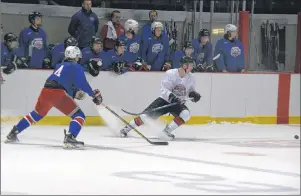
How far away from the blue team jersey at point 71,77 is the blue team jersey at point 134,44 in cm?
222

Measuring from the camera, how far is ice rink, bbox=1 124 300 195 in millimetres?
3572

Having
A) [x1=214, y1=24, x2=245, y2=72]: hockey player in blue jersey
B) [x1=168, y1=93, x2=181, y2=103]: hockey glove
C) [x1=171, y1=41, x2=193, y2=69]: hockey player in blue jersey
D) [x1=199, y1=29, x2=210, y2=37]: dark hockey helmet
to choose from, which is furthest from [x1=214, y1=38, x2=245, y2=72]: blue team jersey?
[x1=168, y1=93, x2=181, y2=103]: hockey glove

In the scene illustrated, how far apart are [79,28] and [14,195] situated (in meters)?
4.50

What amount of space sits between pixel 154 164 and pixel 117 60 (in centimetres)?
292

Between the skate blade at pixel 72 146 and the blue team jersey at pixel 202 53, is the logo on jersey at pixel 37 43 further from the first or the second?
the skate blade at pixel 72 146

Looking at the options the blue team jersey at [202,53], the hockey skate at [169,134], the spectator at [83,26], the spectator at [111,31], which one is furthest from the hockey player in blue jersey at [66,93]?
the blue team jersey at [202,53]

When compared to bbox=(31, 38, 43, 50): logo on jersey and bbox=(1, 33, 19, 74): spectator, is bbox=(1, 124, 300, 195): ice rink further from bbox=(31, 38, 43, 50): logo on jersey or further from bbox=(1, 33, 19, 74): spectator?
bbox=(31, 38, 43, 50): logo on jersey

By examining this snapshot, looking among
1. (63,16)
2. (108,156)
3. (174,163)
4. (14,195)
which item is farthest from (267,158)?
(63,16)

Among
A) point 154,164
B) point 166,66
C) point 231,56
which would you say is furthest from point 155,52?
point 154,164

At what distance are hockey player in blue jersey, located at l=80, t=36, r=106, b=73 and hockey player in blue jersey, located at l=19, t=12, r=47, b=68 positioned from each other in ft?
1.50

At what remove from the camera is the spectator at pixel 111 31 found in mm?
7914

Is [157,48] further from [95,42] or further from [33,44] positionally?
[33,44]

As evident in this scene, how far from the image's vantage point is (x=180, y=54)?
8016mm

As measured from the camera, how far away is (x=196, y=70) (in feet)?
26.1
